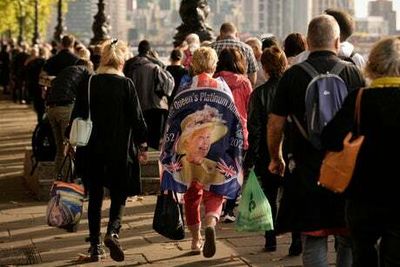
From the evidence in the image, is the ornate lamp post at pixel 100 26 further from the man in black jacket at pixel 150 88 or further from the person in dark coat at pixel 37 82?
the man in black jacket at pixel 150 88

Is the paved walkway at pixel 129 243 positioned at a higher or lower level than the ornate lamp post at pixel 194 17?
lower

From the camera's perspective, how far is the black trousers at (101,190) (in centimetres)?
847

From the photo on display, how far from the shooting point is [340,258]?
652cm

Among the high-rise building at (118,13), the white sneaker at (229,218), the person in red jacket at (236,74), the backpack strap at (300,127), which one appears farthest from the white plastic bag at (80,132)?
the high-rise building at (118,13)

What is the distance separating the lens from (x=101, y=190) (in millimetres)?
8570

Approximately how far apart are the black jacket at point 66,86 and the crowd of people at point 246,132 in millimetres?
14

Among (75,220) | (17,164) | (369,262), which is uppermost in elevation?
(369,262)

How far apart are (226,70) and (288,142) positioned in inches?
124

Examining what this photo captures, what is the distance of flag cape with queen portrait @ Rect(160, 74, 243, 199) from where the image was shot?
27.9ft

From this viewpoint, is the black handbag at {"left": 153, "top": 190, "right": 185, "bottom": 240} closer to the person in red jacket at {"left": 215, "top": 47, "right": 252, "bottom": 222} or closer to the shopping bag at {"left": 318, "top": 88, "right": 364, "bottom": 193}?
the person in red jacket at {"left": 215, "top": 47, "right": 252, "bottom": 222}

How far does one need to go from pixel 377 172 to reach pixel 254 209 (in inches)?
107

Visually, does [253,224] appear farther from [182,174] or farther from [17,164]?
[17,164]

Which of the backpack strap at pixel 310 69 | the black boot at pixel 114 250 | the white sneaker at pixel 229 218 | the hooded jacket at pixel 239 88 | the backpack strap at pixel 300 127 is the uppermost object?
A: the backpack strap at pixel 310 69

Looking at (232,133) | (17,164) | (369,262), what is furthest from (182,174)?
(17,164)
